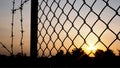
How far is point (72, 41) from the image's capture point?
1977 mm

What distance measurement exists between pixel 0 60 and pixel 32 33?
48 cm

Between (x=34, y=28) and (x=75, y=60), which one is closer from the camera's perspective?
(x=75, y=60)

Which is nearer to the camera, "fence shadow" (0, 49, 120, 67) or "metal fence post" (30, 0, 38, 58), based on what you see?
"fence shadow" (0, 49, 120, 67)

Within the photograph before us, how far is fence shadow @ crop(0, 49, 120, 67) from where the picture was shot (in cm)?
157

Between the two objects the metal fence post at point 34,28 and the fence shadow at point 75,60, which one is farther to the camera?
the metal fence post at point 34,28

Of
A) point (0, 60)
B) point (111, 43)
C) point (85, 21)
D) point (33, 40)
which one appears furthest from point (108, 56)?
point (0, 60)

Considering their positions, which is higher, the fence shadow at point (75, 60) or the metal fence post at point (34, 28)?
the metal fence post at point (34, 28)

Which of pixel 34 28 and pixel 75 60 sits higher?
pixel 34 28

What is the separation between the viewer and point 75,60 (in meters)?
1.82

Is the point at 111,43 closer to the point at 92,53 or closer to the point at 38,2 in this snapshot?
the point at 92,53

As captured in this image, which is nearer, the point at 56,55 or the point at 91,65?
the point at 91,65

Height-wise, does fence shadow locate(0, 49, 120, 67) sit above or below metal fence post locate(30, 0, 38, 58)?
below

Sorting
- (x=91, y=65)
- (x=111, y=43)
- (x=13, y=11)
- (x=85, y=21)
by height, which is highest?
(x=13, y=11)

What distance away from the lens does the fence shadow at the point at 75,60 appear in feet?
5.16
